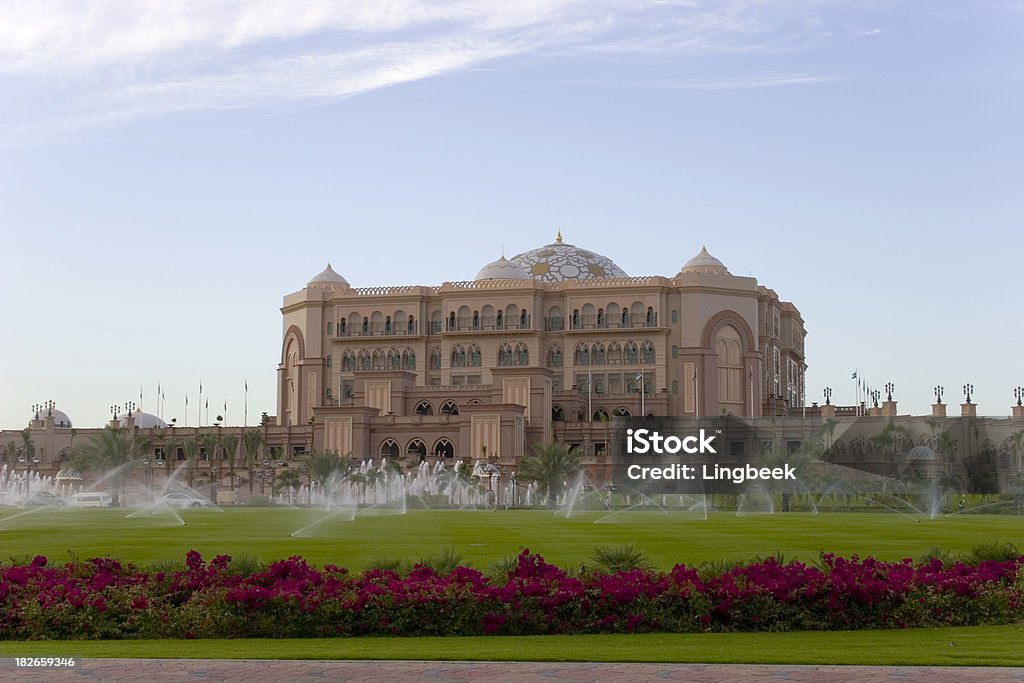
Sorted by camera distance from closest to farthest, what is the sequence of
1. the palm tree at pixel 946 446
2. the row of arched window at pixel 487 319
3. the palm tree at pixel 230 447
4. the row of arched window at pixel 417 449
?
the palm tree at pixel 946 446, the palm tree at pixel 230 447, the row of arched window at pixel 417 449, the row of arched window at pixel 487 319

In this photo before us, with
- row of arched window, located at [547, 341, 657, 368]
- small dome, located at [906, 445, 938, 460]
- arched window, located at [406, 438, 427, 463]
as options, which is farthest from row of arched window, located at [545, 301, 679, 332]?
small dome, located at [906, 445, 938, 460]

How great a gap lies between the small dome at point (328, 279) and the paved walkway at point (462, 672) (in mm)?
107068

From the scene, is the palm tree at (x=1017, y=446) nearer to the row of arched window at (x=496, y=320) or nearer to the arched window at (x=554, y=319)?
the row of arched window at (x=496, y=320)

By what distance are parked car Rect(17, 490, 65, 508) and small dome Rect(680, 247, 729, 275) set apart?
2102 inches

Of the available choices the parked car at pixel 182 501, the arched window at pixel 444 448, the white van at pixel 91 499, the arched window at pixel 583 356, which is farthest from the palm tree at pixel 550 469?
the arched window at pixel 583 356

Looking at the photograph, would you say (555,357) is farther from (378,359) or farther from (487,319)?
(378,359)

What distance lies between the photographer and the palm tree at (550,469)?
8031cm

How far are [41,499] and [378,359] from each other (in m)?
36.6

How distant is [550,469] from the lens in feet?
263

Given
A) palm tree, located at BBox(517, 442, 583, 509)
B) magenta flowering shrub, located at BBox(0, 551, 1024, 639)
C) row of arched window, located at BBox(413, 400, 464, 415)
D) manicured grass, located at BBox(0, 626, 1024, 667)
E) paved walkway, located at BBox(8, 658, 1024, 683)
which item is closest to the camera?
paved walkway, located at BBox(8, 658, 1024, 683)

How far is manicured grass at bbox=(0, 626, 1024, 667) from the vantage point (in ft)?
50.8

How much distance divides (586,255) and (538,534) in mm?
87206

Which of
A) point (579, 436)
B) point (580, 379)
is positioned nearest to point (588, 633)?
point (579, 436)

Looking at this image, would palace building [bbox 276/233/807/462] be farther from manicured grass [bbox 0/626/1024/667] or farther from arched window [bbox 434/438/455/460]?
manicured grass [bbox 0/626/1024/667]
